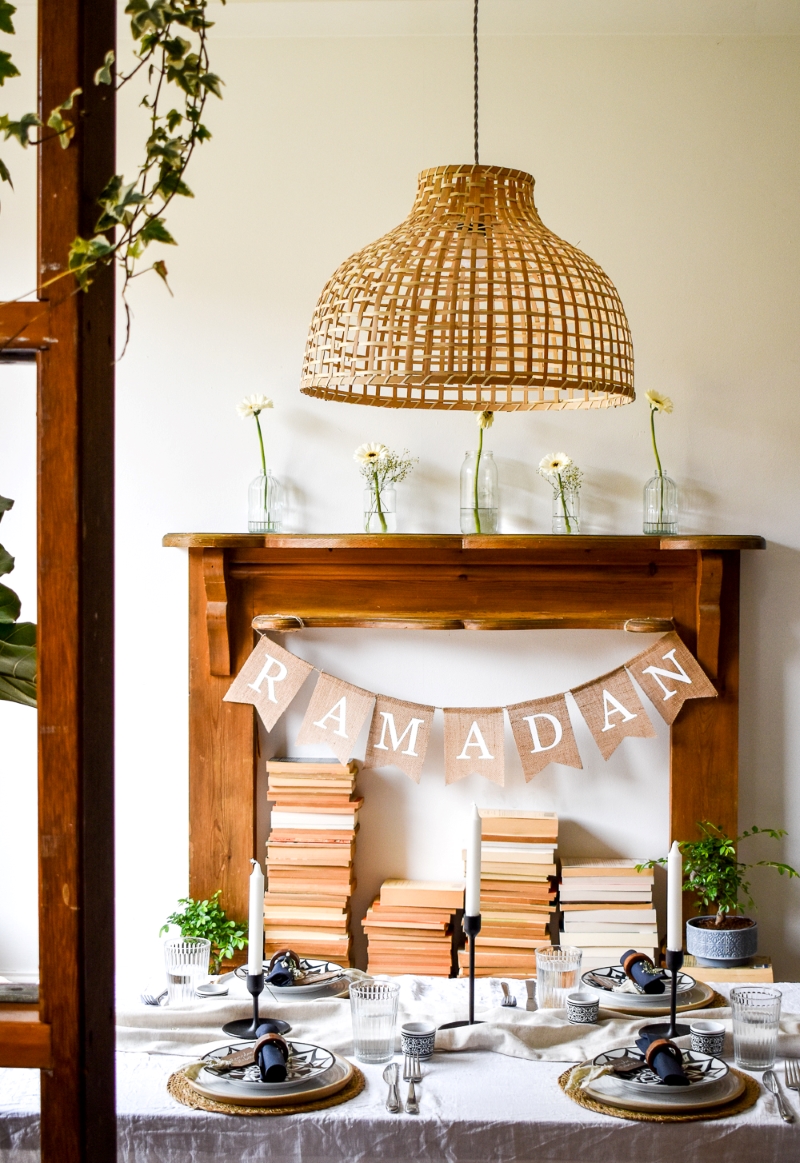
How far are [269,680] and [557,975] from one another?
1237mm

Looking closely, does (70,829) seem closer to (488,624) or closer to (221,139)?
(488,624)

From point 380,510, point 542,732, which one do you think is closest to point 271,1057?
point 542,732

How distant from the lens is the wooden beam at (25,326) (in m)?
0.69

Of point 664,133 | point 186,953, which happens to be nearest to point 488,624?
point 186,953

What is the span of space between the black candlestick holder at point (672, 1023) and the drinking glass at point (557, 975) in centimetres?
22

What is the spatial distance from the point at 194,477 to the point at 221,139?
0.98 m

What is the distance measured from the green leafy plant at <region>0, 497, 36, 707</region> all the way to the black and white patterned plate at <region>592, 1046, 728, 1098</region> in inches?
54.2

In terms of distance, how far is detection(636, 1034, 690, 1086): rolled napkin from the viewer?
1793 mm

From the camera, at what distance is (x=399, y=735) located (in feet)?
10.2

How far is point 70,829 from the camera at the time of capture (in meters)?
0.70

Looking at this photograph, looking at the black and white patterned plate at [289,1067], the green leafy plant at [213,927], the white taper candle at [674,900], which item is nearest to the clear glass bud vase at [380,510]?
the green leafy plant at [213,927]

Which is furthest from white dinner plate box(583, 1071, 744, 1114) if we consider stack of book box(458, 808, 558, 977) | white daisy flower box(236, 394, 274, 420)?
white daisy flower box(236, 394, 274, 420)

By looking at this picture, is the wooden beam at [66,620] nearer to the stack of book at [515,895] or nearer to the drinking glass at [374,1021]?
the drinking glass at [374,1021]

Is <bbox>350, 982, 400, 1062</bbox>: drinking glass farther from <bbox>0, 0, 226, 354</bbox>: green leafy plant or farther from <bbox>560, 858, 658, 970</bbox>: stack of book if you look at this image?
<bbox>0, 0, 226, 354</bbox>: green leafy plant
